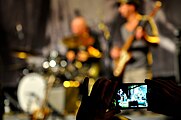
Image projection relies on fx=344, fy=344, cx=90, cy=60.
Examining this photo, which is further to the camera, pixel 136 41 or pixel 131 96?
pixel 136 41

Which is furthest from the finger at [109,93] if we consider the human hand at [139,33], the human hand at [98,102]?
the human hand at [139,33]

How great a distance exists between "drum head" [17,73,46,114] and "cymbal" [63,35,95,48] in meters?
0.60

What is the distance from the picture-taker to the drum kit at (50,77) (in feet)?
13.2

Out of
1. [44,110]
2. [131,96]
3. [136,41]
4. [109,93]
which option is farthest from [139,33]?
[109,93]

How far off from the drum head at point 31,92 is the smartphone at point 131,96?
10.9 ft

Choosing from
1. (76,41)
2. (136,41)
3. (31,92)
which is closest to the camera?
(136,41)

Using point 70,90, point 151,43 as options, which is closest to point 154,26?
point 151,43

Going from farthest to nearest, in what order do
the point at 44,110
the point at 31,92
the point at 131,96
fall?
the point at 31,92 → the point at 44,110 → the point at 131,96

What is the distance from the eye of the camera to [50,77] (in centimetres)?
412

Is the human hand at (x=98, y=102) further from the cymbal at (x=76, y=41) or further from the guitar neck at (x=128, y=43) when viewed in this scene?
the cymbal at (x=76, y=41)

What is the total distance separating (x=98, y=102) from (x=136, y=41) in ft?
11.4

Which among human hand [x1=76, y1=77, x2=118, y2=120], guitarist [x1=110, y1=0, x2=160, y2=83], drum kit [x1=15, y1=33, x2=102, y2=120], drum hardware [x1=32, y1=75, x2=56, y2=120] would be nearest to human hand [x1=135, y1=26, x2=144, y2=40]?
guitarist [x1=110, y1=0, x2=160, y2=83]

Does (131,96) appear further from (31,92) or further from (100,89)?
(31,92)

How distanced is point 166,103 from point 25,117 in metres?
3.52
